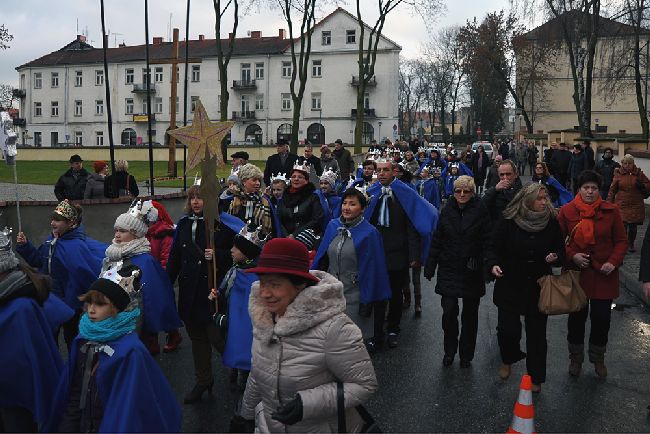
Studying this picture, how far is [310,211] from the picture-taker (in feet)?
26.9

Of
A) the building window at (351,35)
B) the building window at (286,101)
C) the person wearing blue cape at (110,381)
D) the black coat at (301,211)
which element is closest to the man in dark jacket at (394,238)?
the black coat at (301,211)

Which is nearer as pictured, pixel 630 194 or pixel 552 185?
pixel 552 185

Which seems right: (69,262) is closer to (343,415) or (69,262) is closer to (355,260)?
(355,260)

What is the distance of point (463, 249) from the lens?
690cm

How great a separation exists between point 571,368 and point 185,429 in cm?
358

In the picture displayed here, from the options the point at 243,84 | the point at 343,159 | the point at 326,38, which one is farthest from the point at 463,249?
the point at 243,84

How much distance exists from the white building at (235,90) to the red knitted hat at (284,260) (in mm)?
67219

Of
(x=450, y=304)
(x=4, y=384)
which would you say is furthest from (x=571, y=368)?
(x=4, y=384)

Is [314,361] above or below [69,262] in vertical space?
above

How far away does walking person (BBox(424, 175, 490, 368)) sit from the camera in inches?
271

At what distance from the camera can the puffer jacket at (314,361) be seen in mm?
3090

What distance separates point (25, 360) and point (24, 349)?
7 centimetres

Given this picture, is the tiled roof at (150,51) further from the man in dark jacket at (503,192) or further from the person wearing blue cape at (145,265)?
the person wearing blue cape at (145,265)

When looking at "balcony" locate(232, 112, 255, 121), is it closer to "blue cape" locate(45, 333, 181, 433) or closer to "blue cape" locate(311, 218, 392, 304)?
"blue cape" locate(311, 218, 392, 304)
